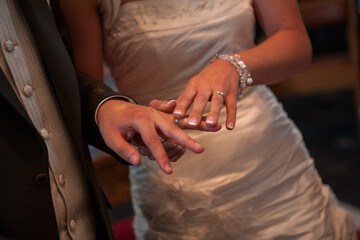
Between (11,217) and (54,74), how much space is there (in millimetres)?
292

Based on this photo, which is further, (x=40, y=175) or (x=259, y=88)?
(x=259, y=88)

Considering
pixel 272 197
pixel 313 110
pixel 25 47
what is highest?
pixel 25 47

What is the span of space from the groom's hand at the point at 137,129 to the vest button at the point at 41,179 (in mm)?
134

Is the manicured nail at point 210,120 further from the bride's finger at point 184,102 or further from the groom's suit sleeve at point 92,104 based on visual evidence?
the groom's suit sleeve at point 92,104

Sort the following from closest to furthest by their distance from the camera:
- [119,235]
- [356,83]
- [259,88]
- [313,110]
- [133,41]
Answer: [133,41], [259,88], [119,235], [356,83], [313,110]

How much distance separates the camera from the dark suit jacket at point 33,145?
2.68 feet

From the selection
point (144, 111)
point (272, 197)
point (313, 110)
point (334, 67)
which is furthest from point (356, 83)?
point (144, 111)

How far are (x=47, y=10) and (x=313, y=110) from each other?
157 inches

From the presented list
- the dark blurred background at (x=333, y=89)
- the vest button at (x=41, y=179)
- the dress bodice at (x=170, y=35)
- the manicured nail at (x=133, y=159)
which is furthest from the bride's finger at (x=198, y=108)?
the dark blurred background at (x=333, y=89)

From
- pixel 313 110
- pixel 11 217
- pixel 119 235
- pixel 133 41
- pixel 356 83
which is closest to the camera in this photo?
pixel 11 217

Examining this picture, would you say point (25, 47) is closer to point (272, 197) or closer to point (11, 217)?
point (11, 217)

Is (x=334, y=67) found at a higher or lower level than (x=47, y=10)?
lower

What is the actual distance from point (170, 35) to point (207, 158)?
36 cm

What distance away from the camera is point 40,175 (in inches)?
33.2
